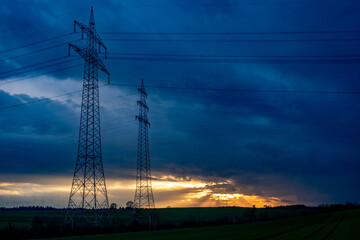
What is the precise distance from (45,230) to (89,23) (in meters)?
28.4

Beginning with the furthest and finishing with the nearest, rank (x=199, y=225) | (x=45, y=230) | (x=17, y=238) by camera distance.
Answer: (x=199, y=225) < (x=45, y=230) < (x=17, y=238)

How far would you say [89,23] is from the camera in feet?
136

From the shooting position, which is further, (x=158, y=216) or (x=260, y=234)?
(x=158, y=216)

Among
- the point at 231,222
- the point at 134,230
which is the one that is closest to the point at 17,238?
the point at 134,230

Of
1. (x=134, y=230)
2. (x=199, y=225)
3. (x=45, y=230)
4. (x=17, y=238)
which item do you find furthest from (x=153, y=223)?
(x=17, y=238)

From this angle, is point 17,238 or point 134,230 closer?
point 17,238

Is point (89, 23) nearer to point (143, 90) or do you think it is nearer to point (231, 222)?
point (143, 90)

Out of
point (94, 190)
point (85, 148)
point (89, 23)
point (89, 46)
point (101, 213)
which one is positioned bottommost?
point (101, 213)

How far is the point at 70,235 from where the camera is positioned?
42344 millimetres

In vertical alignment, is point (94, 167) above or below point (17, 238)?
above

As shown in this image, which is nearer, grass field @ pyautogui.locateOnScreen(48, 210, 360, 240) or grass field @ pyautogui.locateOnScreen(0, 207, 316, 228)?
grass field @ pyautogui.locateOnScreen(48, 210, 360, 240)

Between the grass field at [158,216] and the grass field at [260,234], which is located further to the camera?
the grass field at [158,216]

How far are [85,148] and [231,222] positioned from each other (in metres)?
56.3

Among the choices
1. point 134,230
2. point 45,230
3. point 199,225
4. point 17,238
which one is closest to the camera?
point 17,238
